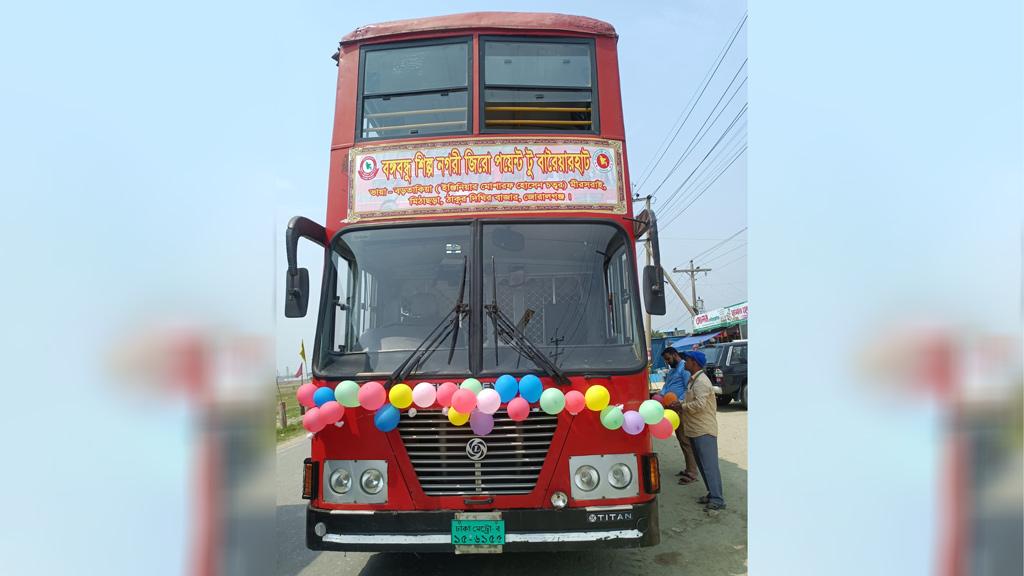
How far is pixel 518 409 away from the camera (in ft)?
10.3

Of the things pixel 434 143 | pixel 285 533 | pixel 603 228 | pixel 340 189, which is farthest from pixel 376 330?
pixel 285 533

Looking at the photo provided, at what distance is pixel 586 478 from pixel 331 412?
66.3 inches

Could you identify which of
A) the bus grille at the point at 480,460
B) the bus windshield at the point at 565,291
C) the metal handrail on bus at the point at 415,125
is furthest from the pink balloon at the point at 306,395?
the metal handrail on bus at the point at 415,125

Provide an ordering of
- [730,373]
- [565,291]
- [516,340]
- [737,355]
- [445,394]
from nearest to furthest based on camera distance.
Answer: [445,394] → [516,340] → [565,291] → [730,373] → [737,355]

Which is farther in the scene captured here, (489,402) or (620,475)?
(620,475)

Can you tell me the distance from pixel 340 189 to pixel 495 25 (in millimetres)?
1817

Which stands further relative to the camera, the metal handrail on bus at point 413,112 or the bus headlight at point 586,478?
the metal handrail on bus at point 413,112

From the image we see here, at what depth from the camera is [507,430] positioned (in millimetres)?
3285

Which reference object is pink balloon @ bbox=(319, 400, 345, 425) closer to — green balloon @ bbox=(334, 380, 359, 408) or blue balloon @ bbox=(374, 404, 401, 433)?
green balloon @ bbox=(334, 380, 359, 408)

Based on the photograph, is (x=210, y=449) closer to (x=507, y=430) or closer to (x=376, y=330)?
(x=507, y=430)

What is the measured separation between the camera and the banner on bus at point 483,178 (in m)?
A: 3.80

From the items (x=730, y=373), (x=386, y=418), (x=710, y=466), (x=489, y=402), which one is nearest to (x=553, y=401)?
(x=489, y=402)

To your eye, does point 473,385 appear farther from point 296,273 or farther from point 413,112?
point 413,112

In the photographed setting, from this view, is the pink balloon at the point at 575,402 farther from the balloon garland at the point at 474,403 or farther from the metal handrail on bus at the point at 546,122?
the metal handrail on bus at the point at 546,122
